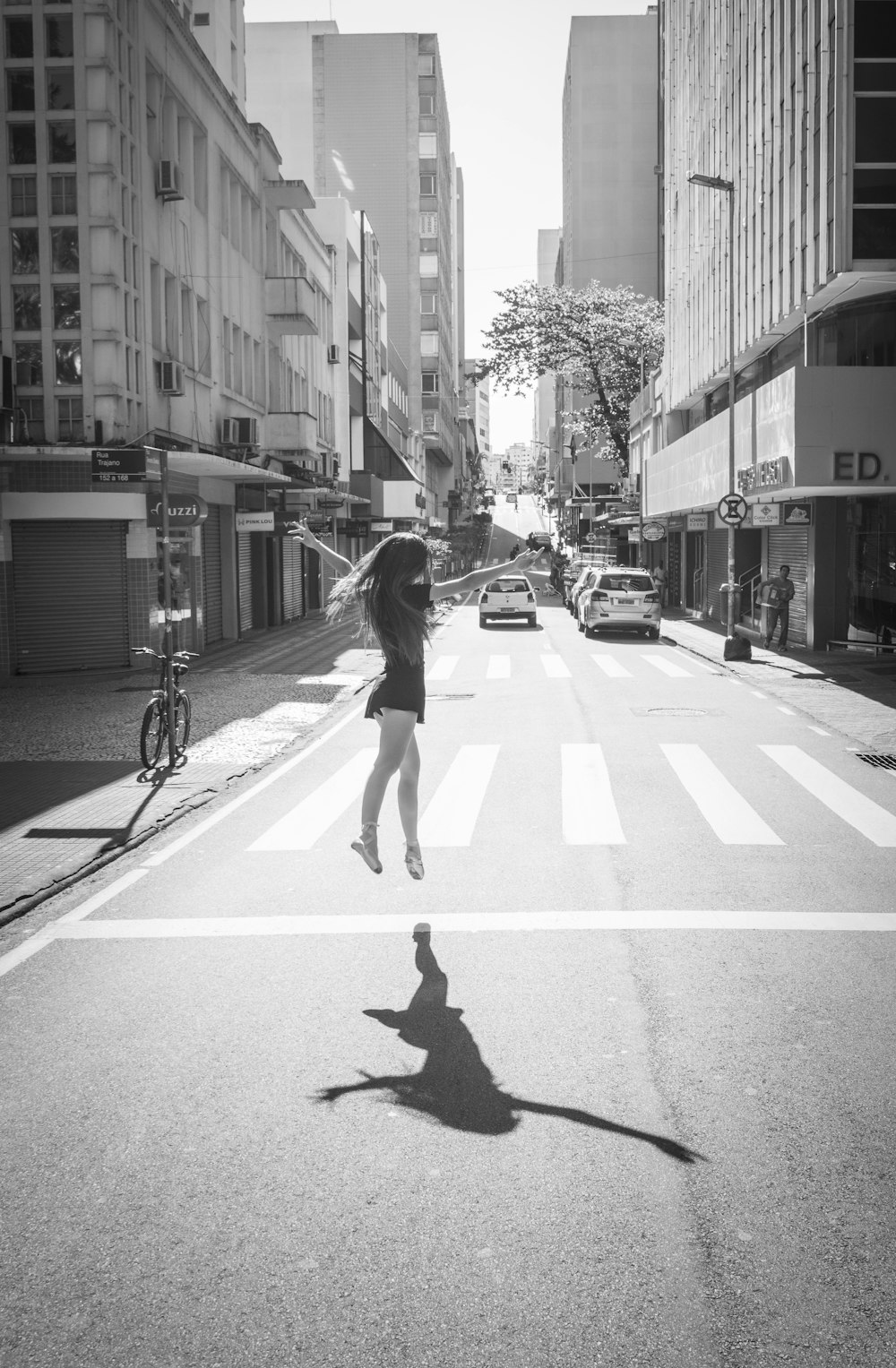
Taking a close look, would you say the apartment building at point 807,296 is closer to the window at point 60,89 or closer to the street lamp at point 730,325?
the street lamp at point 730,325

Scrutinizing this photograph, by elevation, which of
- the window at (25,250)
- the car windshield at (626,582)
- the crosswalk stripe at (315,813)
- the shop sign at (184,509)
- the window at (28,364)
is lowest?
the crosswalk stripe at (315,813)

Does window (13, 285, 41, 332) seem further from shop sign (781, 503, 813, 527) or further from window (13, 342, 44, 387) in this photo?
shop sign (781, 503, 813, 527)

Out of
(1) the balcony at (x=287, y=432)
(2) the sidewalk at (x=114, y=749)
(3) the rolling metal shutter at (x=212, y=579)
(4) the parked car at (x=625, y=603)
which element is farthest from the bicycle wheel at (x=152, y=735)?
(1) the balcony at (x=287, y=432)

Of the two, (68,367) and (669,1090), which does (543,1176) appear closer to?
(669,1090)

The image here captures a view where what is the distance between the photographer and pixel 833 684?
20641 mm

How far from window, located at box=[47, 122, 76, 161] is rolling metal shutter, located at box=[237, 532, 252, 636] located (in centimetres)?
1163

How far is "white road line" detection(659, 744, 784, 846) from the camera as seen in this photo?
922 centimetres

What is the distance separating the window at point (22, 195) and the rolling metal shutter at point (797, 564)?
646 inches

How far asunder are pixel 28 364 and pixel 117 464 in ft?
12.0

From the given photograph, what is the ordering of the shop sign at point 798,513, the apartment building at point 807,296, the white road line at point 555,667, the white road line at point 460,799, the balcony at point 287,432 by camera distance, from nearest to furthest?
the white road line at point 460,799 → the apartment building at point 807,296 → the white road line at point 555,667 → the shop sign at point 798,513 → the balcony at point 287,432

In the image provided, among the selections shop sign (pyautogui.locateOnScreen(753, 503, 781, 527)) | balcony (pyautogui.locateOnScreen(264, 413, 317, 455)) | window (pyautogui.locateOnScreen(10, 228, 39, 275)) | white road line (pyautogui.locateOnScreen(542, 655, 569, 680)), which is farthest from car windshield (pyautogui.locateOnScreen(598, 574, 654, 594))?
window (pyautogui.locateOnScreen(10, 228, 39, 275))

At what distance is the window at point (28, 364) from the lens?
21.6 meters

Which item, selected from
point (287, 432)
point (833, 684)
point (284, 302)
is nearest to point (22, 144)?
point (284, 302)

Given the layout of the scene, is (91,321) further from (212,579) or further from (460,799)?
(460,799)
